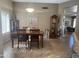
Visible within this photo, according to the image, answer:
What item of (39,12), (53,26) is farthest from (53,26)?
(39,12)

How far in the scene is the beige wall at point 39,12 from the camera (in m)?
8.39

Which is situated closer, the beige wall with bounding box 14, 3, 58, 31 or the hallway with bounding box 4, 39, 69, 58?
the hallway with bounding box 4, 39, 69, 58

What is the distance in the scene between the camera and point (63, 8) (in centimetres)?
795

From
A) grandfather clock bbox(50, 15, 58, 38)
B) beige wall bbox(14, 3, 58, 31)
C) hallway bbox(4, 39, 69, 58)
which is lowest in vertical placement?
hallway bbox(4, 39, 69, 58)

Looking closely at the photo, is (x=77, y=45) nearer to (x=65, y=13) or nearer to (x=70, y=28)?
(x=70, y=28)

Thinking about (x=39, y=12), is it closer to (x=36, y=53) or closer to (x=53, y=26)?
(x=53, y=26)

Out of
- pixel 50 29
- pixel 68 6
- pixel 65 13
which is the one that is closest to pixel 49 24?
pixel 50 29

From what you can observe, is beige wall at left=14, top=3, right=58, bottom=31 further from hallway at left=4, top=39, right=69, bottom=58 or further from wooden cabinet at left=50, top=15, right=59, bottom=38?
hallway at left=4, top=39, right=69, bottom=58

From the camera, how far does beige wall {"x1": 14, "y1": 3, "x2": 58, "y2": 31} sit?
8391 mm

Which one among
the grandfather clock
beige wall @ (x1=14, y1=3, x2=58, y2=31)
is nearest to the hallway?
the grandfather clock

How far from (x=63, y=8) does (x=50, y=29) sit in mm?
1869

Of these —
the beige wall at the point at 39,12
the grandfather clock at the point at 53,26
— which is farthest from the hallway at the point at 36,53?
the beige wall at the point at 39,12

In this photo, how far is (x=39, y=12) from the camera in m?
8.53

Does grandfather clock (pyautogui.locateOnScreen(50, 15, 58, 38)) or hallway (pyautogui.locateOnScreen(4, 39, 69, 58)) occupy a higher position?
grandfather clock (pyautogui.locateOnScreen(50, 15, 58, 38))
